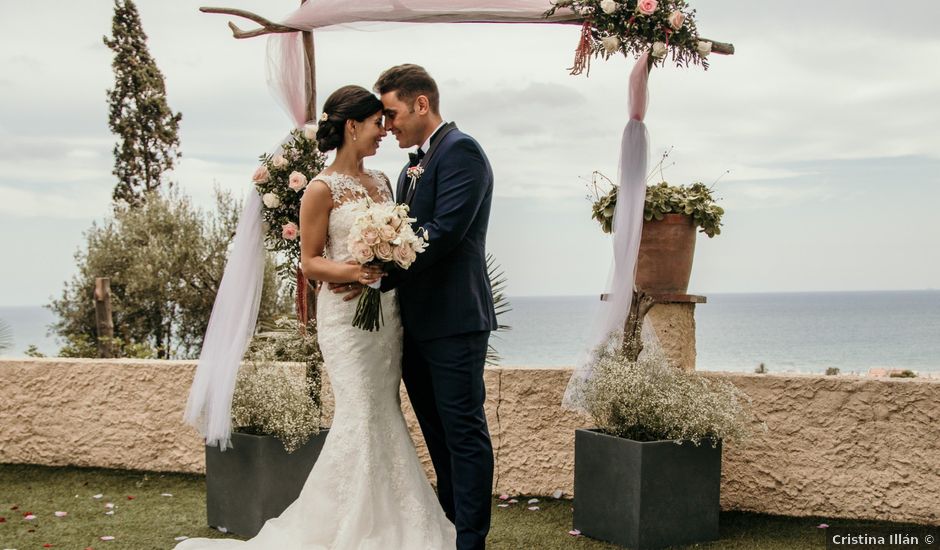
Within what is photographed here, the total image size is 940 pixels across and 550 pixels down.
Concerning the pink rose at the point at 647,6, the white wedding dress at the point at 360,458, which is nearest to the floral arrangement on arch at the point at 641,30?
the pink rose at the point at 647,6

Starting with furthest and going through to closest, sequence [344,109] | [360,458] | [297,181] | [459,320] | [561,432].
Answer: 1. [561,432]
2. [297,181]
3. [360,458]
4. [344,109]
5. [459,320]

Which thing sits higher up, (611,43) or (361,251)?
(611,43)

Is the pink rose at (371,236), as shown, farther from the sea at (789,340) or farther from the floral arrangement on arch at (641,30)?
the sea at (789,340)

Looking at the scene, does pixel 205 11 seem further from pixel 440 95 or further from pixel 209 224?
pixel 209 224

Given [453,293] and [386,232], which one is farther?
[453,293]

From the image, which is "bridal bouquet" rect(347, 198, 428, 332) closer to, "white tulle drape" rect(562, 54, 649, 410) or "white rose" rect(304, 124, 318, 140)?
"white rose" rect(304, 124, 318, 140)

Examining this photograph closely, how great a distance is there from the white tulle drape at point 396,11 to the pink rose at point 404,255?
1.92 m

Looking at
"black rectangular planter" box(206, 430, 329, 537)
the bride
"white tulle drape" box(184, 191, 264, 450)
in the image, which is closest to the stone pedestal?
the bride

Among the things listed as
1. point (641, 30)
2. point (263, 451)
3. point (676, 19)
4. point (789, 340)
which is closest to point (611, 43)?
point (641, 30)

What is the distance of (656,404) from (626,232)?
0.88 m

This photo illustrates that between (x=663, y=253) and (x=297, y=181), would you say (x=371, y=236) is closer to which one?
(x=297, y=181)

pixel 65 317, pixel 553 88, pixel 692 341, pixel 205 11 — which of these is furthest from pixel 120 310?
pixel 553 88

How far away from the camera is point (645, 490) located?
4066 mm

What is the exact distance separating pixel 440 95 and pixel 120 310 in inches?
527
